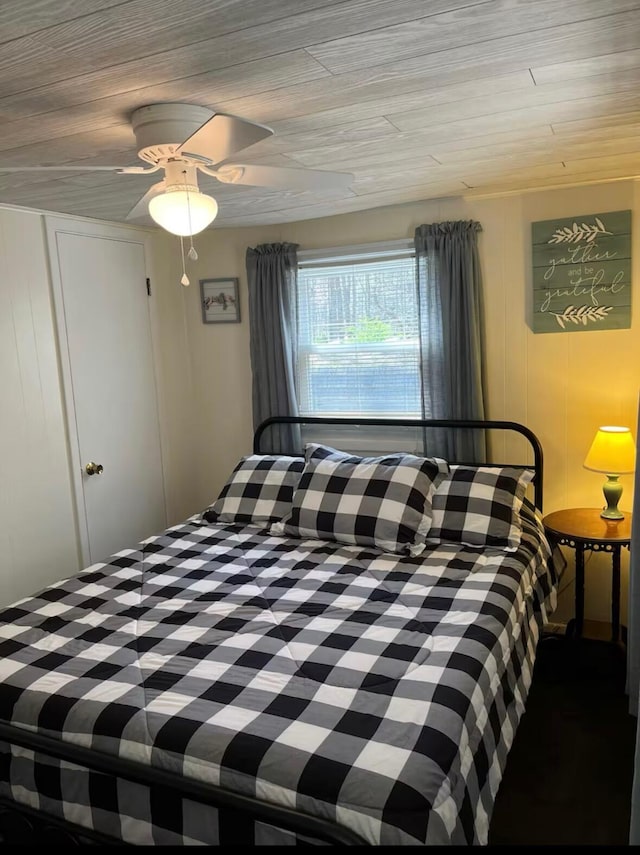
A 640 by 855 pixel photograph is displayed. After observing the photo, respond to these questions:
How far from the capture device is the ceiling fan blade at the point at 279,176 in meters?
1.83

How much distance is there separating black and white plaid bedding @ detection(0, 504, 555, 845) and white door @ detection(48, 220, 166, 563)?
923 mm

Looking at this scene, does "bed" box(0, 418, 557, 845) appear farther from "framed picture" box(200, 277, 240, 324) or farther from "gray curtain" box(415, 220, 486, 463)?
"framed picture" box(200, 277, 240, 324)

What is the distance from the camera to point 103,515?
3.46 m

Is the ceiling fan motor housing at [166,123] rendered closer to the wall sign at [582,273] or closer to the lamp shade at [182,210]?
the lamp shade at [182,210]

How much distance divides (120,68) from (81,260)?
1.97 metres

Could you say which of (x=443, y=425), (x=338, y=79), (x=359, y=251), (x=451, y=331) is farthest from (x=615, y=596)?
(x=338, y=79)

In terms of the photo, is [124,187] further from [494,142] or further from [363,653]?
[363,653]

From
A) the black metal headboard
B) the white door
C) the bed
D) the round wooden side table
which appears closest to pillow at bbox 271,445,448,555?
the bed

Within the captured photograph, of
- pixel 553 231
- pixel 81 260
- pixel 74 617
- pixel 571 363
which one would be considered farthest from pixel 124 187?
pixel 571 363

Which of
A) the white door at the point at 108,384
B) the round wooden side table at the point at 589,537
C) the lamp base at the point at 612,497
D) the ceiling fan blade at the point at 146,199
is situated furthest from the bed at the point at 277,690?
the ceiling fan blade at the point at 146,199

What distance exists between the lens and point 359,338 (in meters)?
3.51

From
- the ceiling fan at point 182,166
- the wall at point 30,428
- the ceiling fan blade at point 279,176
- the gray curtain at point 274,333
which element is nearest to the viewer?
the ceiling fan at point 182,166

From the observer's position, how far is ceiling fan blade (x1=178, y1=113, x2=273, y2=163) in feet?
4.92

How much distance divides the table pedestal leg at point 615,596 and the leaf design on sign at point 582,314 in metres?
1.04
